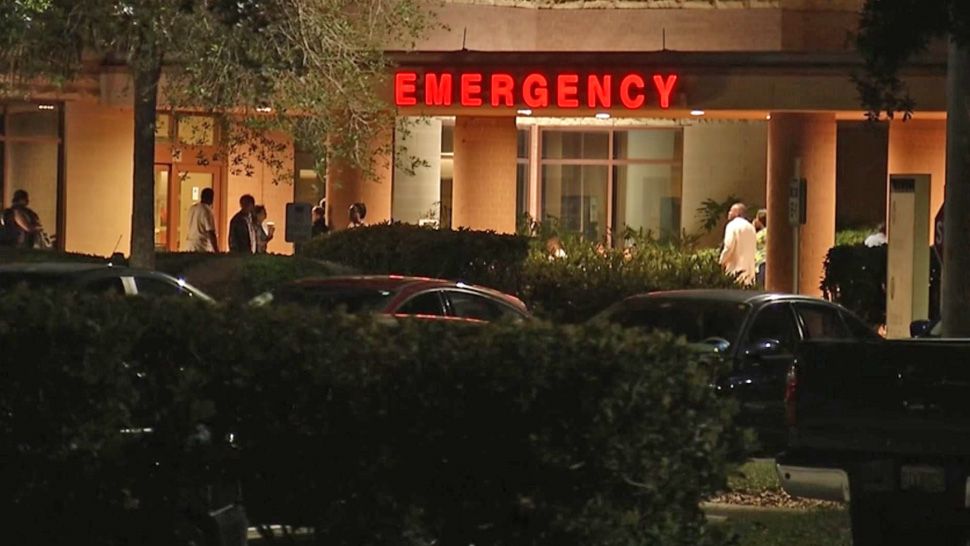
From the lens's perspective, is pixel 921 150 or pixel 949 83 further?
pixel 921 150

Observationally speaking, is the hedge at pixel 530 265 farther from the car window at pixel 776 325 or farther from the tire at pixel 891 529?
the tire at pixel 891 529

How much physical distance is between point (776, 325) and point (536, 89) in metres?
12.1

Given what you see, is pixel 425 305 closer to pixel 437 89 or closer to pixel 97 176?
pixel 437 89

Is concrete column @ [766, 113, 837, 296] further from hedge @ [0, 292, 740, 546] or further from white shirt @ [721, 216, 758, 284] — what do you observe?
hedge @ [0, 292, 740, 546]

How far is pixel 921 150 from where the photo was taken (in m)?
31.2

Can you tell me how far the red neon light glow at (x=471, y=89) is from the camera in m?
28.8

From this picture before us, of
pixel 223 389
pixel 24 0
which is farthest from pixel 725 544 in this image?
pixel 24 0

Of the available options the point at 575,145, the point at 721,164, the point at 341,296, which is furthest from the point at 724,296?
the point at 575,145

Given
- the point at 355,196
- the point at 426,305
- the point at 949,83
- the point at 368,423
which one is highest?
the point at 949,83

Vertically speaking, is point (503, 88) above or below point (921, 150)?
above

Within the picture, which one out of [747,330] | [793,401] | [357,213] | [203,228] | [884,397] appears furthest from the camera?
[357,213]

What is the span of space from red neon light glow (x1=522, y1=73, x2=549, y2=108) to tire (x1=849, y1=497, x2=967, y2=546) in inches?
656

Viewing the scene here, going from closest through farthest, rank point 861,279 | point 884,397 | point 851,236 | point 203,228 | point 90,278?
point 884,397 → point 90,278 → point 861,279 → point 203,228 → point 851,236

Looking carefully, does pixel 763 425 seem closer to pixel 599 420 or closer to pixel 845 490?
pixel 845 490
